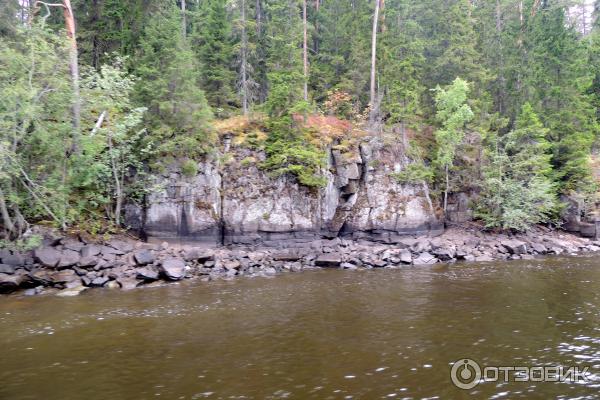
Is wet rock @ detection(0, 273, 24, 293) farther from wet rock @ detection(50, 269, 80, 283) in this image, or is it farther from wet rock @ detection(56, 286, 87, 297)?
wet rock @ detection(56, 286, 87, 297)

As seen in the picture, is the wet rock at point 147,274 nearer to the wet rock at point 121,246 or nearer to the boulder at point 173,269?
the boulder at point 173,269

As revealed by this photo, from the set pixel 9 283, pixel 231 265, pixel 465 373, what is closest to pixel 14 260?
pixel 9 283

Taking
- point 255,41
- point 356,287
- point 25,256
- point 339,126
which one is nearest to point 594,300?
point 356,287

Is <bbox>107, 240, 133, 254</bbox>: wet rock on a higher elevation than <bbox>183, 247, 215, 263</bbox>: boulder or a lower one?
higher

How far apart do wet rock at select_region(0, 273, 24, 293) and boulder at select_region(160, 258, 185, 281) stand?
6.05 m

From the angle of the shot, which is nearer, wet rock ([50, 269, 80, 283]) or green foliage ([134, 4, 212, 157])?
wet rock ([50, 269, 80, 283])

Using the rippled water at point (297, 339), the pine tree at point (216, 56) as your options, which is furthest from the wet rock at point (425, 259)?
the pine tree at point (216, 56)

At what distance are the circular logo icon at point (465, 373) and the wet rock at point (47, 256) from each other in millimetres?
18350

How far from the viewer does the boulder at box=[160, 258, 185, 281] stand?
19969 millimetres

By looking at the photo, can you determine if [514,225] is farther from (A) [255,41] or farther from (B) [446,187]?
(A) [255,41]

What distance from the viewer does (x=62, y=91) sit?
20.2 m

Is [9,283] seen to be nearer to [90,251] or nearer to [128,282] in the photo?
[90,251]

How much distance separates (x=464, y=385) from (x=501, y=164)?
2566 cm

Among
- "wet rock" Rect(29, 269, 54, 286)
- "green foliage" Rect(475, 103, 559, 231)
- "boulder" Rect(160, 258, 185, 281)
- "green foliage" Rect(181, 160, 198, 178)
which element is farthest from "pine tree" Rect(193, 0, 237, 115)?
"green foliage" Rect(475, 103, 559, 231)
